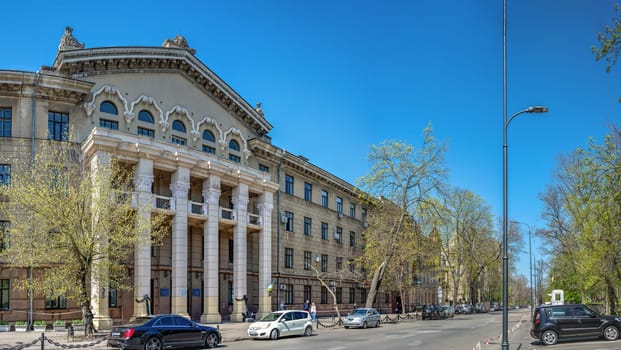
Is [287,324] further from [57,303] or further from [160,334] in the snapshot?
[57,303]

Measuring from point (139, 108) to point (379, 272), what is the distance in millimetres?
22571

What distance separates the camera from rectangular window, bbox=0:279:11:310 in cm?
3325

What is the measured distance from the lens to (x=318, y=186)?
59531mm

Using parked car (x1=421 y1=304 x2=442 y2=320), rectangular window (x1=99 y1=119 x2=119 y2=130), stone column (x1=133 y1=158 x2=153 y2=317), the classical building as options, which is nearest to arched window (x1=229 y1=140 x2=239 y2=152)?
the classical building

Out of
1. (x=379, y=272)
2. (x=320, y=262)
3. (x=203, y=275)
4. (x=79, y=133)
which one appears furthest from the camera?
(x=320, y=262)

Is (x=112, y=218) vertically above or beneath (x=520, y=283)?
above

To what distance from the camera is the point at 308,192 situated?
2267 inches

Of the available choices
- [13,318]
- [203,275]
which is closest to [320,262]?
[203,275]

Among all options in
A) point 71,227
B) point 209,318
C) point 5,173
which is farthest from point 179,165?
point 71,227

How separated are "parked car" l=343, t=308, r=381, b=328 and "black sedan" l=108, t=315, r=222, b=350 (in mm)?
15377

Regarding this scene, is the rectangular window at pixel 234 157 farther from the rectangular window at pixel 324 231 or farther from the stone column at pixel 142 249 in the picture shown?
the rectangular window at pixel 324 231

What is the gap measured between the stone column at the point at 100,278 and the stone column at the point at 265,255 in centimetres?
1436

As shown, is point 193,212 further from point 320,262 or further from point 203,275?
point 320,262

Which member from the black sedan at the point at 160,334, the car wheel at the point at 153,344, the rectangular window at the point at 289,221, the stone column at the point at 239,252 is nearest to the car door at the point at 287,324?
the black sedan at the point at 160,334
